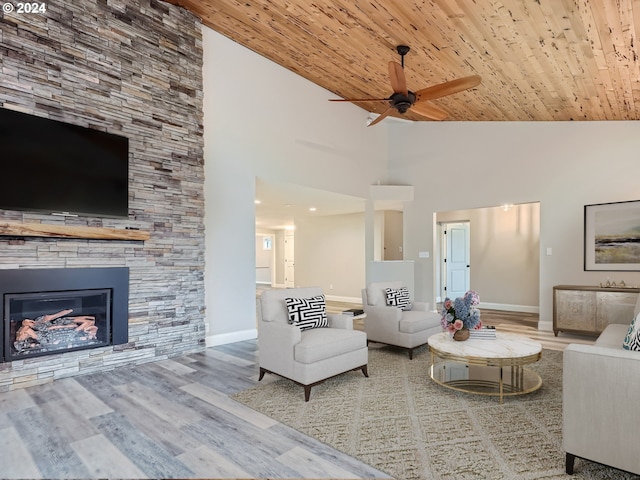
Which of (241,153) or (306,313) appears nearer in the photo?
(306,313)

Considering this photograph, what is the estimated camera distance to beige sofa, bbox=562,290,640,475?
171 centimetres

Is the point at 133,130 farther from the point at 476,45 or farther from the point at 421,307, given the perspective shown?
the point at 421,307

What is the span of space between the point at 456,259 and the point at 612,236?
11.5 feet

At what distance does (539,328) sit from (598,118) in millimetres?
3207

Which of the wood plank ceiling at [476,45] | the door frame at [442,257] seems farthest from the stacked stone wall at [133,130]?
the door frame at [442,257]

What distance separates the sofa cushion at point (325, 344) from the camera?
296cm

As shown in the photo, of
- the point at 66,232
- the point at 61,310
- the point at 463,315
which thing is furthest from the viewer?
the point at 61,310

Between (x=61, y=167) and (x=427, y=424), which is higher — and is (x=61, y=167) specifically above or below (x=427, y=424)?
above

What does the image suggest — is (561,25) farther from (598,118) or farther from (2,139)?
(2,139)

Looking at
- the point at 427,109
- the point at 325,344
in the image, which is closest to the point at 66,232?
the point at 325,344

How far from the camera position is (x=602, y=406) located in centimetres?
178

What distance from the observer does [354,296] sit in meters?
9.38

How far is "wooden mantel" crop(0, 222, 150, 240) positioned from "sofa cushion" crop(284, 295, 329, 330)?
1791 millimetres

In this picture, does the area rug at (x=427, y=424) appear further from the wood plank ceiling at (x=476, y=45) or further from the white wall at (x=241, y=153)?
the wood plank ceiling at (x=476, y=45)
